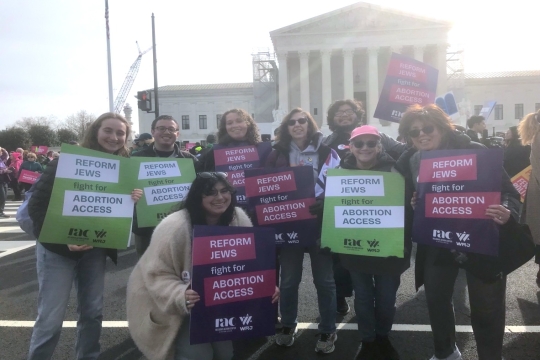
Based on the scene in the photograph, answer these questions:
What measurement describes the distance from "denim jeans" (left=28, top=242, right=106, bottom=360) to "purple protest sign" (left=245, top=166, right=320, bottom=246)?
4.56 feet

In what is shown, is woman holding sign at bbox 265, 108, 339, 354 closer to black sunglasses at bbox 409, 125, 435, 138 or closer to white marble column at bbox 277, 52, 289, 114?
black sunglasses at bbox 409, 125, 435, 138

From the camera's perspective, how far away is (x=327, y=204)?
3.56 m

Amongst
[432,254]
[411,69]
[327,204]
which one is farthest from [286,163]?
[411,69]

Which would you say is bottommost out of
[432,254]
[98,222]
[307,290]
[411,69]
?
[307,290]

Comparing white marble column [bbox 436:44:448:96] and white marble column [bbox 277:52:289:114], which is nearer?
white marble column [bbox 436:44:448:96]

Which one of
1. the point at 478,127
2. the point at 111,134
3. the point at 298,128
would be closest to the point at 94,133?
the point at 111,134

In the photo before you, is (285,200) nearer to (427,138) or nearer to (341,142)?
(341,142)

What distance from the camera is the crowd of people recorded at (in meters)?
2.87

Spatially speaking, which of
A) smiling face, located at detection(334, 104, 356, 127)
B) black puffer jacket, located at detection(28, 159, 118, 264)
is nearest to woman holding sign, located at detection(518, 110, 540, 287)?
smiling face, located at detection(334, 104, 356, 127)

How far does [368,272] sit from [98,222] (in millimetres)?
2207

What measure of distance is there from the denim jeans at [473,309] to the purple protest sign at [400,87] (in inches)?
116

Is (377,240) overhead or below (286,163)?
below

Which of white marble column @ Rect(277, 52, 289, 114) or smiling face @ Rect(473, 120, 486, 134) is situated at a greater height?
white marble column @ Rect(277, 52, 289, 114)

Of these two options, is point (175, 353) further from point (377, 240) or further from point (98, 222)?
point (377, 240)
